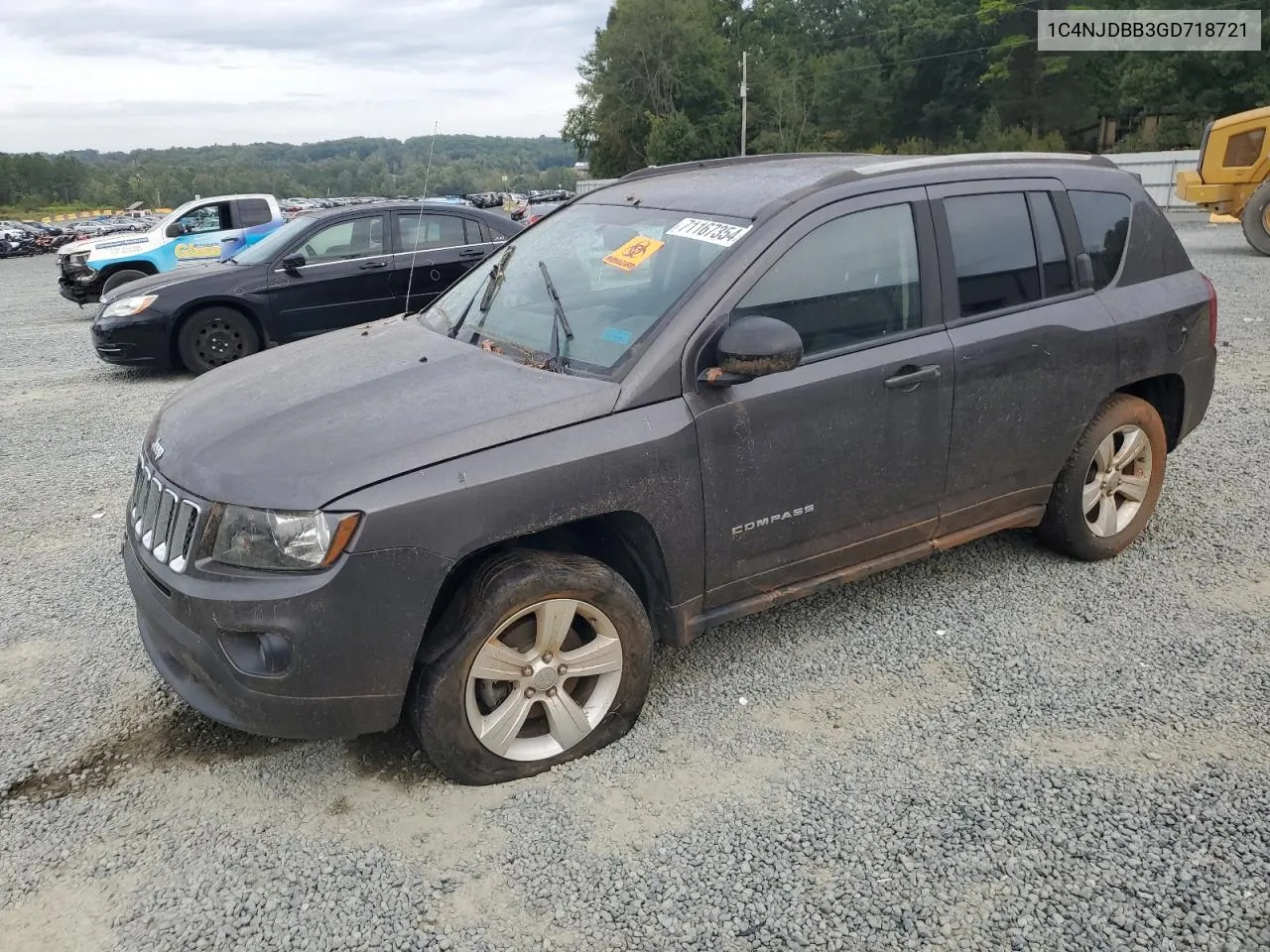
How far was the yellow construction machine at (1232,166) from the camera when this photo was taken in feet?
51.4

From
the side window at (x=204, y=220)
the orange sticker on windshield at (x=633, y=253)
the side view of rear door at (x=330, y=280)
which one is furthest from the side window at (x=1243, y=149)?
the orange sticker on windshield at (x=633, y=253)

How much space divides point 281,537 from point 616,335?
49.3 inches

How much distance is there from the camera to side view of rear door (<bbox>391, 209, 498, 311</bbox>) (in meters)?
9.57

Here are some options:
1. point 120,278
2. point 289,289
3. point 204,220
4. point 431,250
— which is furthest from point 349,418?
point 204,220

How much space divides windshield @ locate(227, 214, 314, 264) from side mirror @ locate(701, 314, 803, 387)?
293 inches

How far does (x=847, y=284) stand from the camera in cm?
350

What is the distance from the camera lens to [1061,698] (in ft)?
11.2

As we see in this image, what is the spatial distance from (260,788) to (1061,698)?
2690 mm

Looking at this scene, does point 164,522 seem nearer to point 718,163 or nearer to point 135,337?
point 718,163

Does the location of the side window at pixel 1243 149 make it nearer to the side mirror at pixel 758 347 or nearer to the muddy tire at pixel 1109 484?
the muddy tire at pixel 1109 484

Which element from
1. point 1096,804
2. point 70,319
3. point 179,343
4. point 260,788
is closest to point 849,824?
point 1096,804

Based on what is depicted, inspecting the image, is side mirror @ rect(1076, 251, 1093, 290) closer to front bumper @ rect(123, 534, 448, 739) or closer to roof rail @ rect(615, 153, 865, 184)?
roof rail @ rect(615, 153, 865, 184)

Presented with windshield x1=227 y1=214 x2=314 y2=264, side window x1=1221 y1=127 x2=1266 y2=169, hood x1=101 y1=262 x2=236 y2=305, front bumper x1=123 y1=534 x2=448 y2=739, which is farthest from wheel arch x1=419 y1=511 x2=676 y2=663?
side window x1=1221 y1=127 x2=1266 y2=169

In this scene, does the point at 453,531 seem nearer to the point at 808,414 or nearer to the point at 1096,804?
the point at 808,414
